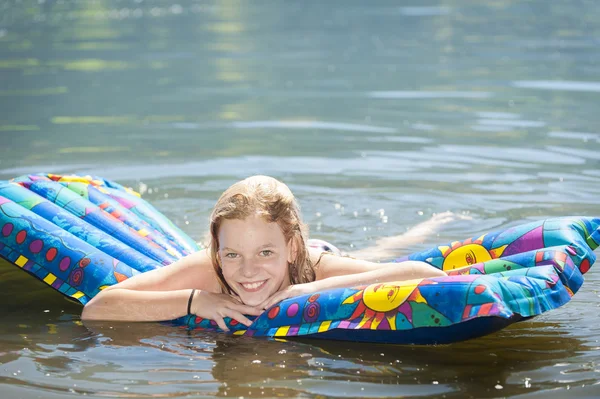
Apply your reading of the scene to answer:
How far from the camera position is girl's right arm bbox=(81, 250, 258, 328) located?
395cm

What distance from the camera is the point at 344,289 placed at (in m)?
3.76

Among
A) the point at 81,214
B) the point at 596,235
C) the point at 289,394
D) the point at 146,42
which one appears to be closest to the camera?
the point at 289,394

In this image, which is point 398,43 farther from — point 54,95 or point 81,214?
point 81,214

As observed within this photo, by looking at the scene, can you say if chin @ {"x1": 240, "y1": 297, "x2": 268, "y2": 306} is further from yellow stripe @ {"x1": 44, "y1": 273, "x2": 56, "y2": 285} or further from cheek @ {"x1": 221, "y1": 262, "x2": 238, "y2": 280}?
yellow stripe @ {"x1": 44, "y1": 273, "x2": 56, "y2": 285}

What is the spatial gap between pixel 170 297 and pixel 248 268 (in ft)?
1.55

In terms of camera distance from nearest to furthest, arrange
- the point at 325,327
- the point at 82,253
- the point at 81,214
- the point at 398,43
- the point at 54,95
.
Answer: the point at 325,327
the point at 82,253
the point at 81,214
the point at 54,95
the point at 398,43

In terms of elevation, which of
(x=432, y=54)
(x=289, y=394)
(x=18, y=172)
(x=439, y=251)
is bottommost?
(x=289, y=394)

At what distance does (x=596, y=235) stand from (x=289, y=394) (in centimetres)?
176

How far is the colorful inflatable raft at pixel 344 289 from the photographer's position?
3490 millimetres

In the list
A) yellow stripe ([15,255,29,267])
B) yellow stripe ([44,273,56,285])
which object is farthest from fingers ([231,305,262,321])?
Answer: yellow stripe ([15,255,29,267])

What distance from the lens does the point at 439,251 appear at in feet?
14.5

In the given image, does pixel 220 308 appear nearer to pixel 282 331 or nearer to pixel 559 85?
pixel 282 331

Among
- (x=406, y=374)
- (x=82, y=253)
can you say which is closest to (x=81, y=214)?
(x=82, y=253)

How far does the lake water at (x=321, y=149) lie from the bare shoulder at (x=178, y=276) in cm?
23
